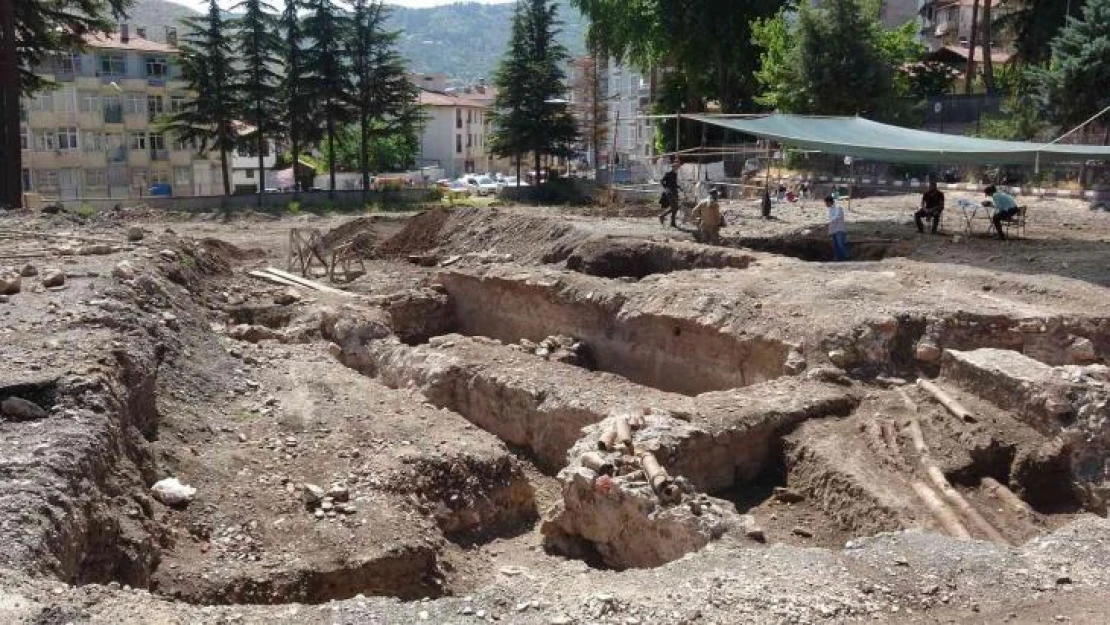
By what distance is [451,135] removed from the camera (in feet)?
287

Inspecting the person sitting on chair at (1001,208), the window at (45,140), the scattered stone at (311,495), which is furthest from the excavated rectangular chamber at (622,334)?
the window at (45,140)

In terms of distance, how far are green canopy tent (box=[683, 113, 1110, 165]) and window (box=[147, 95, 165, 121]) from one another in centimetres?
4058

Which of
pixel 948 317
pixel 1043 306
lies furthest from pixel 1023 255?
pixel 948 317

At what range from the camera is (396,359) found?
16656 mm

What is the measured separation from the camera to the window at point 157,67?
55.3 meters

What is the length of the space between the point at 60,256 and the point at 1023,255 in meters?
17.5

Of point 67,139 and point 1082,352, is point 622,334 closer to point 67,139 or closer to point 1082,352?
point 1082,352

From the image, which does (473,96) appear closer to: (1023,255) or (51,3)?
(51,3)

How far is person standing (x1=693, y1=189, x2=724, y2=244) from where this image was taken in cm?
2136

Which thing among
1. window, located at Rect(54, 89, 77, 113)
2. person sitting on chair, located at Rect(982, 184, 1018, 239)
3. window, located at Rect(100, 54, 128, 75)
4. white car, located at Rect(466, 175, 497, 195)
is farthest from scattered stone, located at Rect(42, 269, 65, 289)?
window, located at Rect(100, 54, 128, 75)

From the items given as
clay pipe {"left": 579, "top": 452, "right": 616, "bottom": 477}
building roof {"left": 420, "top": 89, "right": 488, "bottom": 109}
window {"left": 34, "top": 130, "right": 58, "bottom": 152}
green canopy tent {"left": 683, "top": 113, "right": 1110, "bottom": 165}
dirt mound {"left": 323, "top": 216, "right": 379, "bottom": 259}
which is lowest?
clay pipe {"left": 579, "top": 452, "right": 616, "bottom": 477}

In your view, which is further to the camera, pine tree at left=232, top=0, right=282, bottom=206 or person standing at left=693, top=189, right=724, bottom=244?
pine tree at left=232, top=0, right=282, bottom=206

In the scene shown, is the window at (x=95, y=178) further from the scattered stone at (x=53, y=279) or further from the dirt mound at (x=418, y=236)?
the scattered stone at (x=53, y=279)

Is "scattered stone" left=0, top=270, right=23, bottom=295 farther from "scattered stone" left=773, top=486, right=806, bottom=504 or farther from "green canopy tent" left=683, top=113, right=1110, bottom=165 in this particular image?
"green canopy tent" left=683, top=113, right=1110, bottom=165
